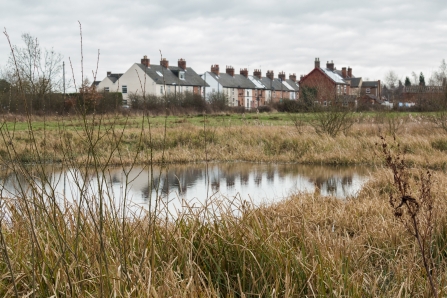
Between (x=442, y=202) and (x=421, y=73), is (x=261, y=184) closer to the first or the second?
(x=442, y=202)

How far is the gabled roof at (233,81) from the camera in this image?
62.7 m

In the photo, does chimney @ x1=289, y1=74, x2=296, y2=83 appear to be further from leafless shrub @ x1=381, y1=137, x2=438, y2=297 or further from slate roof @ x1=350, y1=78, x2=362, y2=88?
leafless shrub @ x1=381, y1=137, x2=438, y2=297

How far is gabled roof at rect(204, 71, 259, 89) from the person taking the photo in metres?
62.7

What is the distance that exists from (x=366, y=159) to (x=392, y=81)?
8313cm

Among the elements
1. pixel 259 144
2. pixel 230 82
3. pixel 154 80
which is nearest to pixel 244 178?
pixel 259 144

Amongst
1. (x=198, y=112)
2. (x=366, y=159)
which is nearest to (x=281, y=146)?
(x=366, y=159)

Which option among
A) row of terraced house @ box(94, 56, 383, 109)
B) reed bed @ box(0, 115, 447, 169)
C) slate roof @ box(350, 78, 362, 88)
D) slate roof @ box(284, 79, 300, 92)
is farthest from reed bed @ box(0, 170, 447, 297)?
slate roof @ box(284, 79, 300, 92)

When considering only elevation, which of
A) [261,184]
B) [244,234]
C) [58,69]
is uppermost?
[58,69]

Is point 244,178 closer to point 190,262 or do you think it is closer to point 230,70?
Answer: point 190,262

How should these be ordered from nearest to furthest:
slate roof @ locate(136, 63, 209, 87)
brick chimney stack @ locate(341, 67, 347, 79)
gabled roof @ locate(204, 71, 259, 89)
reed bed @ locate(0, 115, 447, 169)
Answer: reed bed @ locate(0, 115, 447, 169) → slate roof @ locate(136, 63, 209, 87) → gabled roof @ locate(204, 71, 259, 89) → brick chimney stack @ locate(341, 67, 347, 79)

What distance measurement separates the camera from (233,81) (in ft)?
213

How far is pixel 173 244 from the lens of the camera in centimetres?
420

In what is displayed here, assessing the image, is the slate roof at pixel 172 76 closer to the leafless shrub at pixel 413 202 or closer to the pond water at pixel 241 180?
the pond water at pixel 241 180

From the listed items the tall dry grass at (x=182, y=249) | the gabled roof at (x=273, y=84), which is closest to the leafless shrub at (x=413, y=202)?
the tall dry grass at (x=182, y=249)
